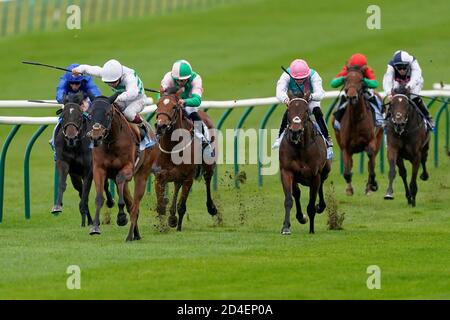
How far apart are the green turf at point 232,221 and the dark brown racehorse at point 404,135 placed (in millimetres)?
374

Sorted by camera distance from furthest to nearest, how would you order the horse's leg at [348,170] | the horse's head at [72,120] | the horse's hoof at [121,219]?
the horse's leg at [348,170] → the horse's head at [72,120] → the horse's hoof at [121,219]

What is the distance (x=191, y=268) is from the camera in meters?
12.8

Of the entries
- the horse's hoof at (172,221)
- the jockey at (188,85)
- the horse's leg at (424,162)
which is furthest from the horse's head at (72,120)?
the horse's leg at (424,162)

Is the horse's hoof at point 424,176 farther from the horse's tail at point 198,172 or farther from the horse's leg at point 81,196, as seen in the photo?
the horse's leg at point 81,196

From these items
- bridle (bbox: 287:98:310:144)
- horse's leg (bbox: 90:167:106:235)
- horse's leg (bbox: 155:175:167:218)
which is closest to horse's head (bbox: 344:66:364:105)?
horse's leg (bbox: 155:175:167:218)

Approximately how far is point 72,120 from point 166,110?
3.19ft

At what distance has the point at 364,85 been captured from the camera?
1980 centimetres

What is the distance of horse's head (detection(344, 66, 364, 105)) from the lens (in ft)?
63.7

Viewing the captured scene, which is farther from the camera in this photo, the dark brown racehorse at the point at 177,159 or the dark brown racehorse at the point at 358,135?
the dark brown racehorse at the point at 358,135

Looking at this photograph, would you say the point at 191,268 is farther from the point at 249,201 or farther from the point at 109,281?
the point at 249,201

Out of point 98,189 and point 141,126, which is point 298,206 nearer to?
point 141,126

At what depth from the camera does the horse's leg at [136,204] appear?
15.1 meters

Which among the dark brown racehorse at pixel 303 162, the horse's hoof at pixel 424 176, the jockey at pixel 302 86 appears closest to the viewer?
the dark brown racehorse at pixel 303 162
